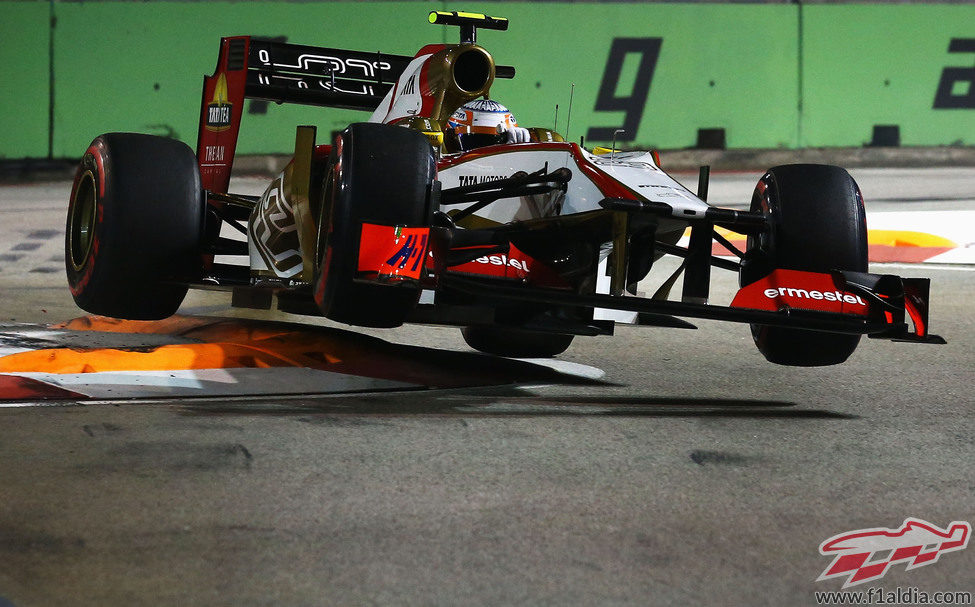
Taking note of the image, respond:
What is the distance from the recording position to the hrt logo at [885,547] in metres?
3.21

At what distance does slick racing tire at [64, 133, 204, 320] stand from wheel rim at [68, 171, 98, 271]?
111 millimetres

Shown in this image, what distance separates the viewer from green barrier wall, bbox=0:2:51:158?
15402 mm

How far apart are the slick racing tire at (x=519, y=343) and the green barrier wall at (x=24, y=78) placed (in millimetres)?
10516

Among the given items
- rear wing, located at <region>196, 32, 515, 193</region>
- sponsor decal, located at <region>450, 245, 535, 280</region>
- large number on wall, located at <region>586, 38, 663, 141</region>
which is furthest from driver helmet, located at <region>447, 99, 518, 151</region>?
large number on wall, located at <region>586, 38, 663, 141</region>

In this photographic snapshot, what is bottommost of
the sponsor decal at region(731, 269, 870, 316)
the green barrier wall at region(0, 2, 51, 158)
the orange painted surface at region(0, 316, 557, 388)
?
the orange painted surface at region(0, 316, 557, 388)

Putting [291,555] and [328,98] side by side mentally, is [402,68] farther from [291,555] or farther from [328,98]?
[291,555]

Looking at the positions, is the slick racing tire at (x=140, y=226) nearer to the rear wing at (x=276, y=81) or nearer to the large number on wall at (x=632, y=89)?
the rear wing at (x=276, y=81)

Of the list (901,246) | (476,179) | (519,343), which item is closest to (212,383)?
(476,179)

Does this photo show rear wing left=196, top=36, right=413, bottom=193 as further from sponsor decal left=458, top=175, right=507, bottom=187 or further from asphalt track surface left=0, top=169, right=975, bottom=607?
asphalt track surface left=0, top=169, right=975, bottom=607

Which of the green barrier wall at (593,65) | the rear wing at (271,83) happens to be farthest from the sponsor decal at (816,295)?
the green barrier wall at (593,65)

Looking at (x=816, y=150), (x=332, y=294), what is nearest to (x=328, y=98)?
(x=332, y=294)

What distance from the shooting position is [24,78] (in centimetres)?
1545

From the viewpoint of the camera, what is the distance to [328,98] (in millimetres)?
7258

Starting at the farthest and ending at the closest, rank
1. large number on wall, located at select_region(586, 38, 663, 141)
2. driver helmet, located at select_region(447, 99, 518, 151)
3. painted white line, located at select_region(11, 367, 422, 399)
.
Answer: large number on wall, located at select_region(586, 38, 663, 141) < driver helmet, located at select_region(447, 99, 518, 151) < painted white line, located at select_region(11, 367, 422, 399)
